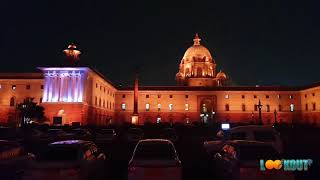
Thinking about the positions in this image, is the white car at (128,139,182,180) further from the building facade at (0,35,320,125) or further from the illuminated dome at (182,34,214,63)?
the illuminated dome at (182,34,214,63)

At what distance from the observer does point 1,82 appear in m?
79.9

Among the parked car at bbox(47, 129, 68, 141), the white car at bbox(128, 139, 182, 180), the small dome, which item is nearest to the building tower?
the parked car at bbox(47, 129, 68, 141)

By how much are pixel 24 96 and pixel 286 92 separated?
71.7m

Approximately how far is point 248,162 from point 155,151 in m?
3.14

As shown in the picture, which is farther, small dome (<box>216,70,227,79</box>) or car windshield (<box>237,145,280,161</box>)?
small dome (<box>216,70,227,79</box>)

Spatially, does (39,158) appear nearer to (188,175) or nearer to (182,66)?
(188,175)

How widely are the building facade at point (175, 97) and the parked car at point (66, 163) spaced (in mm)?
58301

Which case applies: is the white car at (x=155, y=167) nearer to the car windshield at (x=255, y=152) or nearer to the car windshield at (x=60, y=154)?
the car windshield at (x=60, y=154)

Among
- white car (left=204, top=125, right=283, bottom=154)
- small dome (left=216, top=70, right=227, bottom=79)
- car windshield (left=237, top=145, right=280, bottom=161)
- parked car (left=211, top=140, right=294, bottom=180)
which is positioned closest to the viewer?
parked car (left=211, top=140, right=294, bottom=180)

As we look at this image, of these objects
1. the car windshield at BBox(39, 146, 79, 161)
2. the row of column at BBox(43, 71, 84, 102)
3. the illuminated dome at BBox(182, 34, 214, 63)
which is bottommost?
the car windshield at BBox(39, 146, 79, 161)

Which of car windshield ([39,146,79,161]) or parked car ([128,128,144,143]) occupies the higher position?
car windshield ([39,146,79,161])

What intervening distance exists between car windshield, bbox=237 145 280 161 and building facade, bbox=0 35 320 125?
60.5 meters

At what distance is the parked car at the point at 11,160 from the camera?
1185 cm

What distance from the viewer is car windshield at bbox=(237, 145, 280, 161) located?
10.9 m
